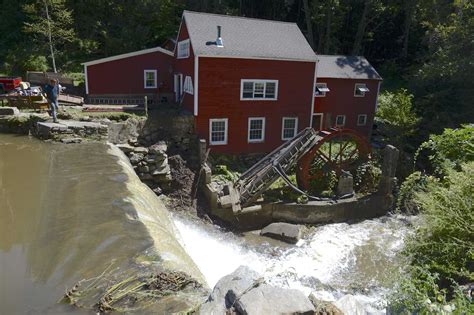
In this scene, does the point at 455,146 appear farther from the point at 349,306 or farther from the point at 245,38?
the point at 245,38

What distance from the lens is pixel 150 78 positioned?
72.0 ft

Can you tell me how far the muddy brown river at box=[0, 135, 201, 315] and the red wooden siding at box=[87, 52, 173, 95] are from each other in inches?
435

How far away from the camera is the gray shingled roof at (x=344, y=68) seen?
21969mm

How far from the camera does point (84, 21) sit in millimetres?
30906

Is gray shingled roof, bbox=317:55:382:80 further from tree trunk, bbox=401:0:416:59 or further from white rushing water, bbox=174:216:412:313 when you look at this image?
tree trunk, bbox=401:0:416:59

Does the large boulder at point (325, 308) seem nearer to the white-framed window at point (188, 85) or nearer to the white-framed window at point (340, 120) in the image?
the white-framed window at point (188, 85)

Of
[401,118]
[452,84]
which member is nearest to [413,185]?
[401,118]

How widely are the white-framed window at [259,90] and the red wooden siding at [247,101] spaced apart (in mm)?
210

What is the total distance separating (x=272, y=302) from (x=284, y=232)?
449 inches

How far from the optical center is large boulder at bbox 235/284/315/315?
3652 mm

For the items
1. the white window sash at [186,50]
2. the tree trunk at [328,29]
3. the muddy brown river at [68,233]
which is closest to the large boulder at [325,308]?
the muddy brown river at [68,233]

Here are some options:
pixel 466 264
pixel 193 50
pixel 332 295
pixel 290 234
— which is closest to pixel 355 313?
pixel 466 264

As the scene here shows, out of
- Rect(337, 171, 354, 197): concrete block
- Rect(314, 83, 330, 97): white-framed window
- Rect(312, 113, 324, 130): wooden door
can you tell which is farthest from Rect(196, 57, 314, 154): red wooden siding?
Rect(337, 171, 354, 197): concrete block

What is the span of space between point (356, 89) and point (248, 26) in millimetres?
8265
